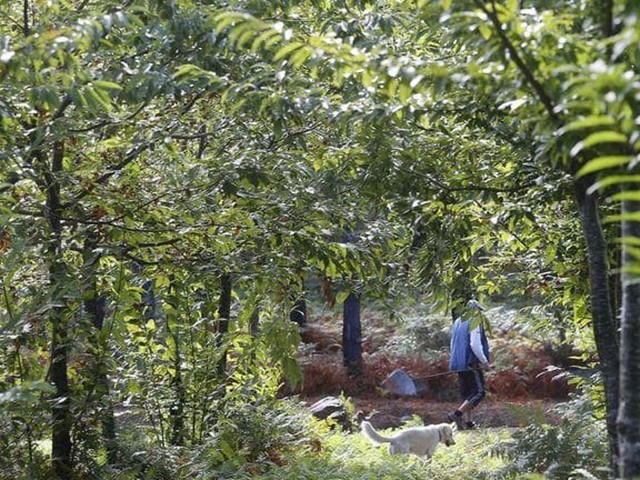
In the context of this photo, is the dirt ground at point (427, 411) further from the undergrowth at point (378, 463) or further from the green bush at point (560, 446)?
the green bush at point (560, 446)

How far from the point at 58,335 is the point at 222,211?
4.67 ft

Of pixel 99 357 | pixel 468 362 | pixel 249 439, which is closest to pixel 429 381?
pixel 468 362

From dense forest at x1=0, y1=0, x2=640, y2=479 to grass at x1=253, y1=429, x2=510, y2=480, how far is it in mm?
99

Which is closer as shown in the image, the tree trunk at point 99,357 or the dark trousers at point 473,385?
the tree trunk at point 99,357

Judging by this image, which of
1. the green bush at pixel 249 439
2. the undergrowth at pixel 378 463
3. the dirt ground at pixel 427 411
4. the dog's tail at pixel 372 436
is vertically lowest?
the dirt ground at pixel 427 411

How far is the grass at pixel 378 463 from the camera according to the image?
25.2ft

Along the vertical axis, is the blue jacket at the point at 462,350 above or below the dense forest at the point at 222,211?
below

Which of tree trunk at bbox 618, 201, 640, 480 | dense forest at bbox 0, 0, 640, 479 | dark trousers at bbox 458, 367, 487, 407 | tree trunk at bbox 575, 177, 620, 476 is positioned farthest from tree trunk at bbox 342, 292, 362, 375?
tree trunk at bbox 618, 201, 640, 480

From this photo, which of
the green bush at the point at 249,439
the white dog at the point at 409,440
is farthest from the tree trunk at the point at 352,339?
the green bush at the point at 249,439

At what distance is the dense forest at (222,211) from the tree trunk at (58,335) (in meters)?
0.02

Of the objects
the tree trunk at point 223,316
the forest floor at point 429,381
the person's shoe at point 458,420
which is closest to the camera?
the tree trunk at point 223,316

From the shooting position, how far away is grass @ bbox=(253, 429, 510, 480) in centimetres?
769

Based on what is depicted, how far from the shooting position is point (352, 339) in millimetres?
20578

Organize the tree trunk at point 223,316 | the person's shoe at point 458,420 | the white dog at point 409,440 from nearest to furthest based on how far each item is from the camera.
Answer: the tree trunk at point 223,316 → the white dog at point 409,440 → the person's shoe at point 458,420
